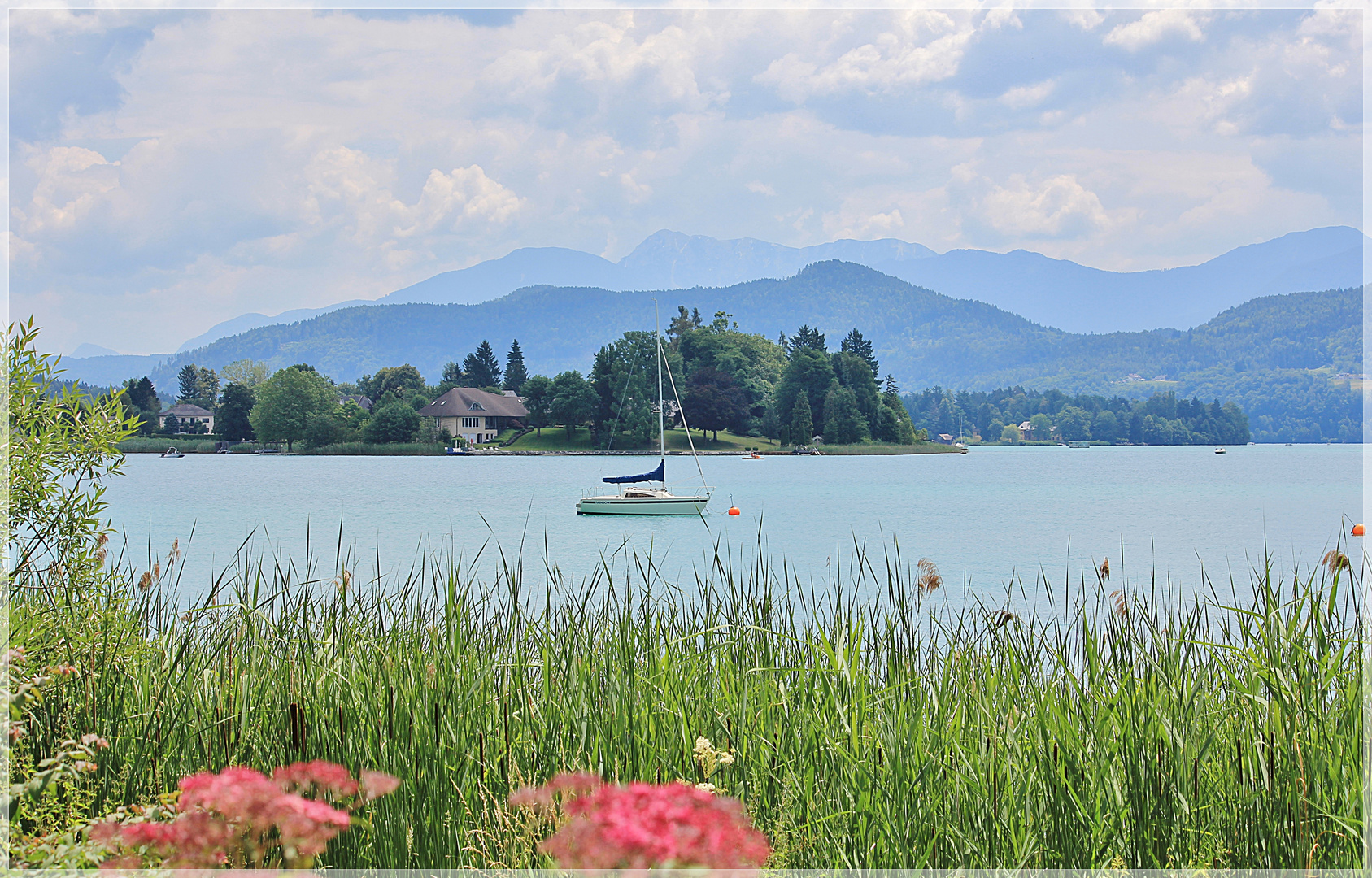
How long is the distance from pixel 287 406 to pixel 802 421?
4509cm

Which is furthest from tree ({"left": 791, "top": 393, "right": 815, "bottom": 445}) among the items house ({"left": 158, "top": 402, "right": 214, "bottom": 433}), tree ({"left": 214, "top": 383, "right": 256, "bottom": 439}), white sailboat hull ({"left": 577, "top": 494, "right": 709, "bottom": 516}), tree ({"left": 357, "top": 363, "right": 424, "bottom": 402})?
house ({"left": 158, "top": 402, "right": 214, "bottom": 433})

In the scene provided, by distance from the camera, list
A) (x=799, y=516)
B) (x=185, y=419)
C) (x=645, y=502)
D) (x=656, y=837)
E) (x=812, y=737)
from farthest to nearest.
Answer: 1. (x=185, y=419)
2. (x=799, y=516)
3. (x=645, y=502)
4. (x=812, y=737)
5. (x=656, y=837)

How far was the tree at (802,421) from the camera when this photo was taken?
8775 cm

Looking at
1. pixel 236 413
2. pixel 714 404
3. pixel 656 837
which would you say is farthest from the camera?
pixel 714 404

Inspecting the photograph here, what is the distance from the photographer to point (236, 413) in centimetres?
8669

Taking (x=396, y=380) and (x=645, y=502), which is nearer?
(x=645, y=502)

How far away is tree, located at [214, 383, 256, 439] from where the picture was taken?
85188 millimetres

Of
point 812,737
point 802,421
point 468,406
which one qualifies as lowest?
point 812,737

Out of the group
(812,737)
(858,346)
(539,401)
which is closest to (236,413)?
(539,401)

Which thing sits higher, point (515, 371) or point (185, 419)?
point (515, 371)

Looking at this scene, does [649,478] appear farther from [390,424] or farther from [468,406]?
[468,406]

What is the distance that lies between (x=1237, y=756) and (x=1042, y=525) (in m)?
27.7

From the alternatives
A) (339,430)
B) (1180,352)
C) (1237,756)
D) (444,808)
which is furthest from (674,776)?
(1180,352)

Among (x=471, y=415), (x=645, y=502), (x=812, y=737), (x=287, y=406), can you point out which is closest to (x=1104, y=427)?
(x=471, y=415)
